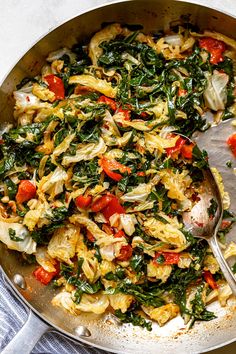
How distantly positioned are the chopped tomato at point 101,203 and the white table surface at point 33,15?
1406 mm

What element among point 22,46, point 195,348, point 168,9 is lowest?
point 195,348

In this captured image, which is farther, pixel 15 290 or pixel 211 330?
pixel 211 330

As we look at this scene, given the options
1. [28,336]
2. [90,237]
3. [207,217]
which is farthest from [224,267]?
[28,336]

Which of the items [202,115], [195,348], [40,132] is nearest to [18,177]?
[40,132]

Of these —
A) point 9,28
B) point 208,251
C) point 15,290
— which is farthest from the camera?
point 9,28

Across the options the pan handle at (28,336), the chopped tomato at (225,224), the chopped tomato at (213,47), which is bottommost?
the pan handle at (28,336)

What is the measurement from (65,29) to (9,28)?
0.65 metres

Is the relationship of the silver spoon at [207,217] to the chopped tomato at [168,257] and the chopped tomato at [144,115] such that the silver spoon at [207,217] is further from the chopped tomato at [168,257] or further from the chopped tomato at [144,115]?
the chopped tomato at [144,115]

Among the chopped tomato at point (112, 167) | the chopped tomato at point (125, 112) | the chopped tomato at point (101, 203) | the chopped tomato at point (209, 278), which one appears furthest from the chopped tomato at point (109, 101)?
the chopped tomato at point (209, 278)

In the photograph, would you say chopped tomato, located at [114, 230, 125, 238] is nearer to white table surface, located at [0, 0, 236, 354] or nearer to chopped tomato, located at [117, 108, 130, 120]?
chopped tomato, located at [117, 108, 130, 120]

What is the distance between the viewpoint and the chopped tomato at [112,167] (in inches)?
164

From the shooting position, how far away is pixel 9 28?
467 cm

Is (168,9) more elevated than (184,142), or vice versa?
(168,9)

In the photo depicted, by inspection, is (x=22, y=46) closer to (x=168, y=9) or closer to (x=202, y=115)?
(x=168, y=9)
